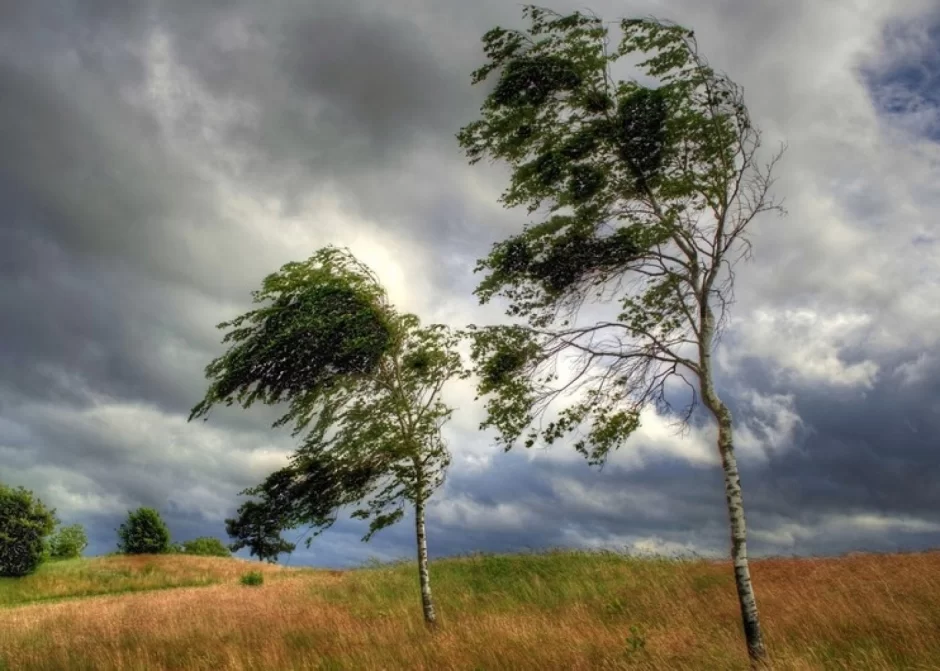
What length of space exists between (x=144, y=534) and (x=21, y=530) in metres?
7.78

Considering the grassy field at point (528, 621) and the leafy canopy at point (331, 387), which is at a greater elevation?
the leafy canopy at point (331, 387)

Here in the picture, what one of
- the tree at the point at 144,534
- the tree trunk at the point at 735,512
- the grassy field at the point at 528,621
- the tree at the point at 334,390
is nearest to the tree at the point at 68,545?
the tree at the point at 144,534

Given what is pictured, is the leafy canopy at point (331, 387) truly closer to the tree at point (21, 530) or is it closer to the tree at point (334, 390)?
the tree at point (334, 390)

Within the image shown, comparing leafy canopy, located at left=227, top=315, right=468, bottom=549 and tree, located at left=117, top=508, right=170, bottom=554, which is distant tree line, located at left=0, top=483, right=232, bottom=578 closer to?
tree, located at left=117, top=508, right=170, bottom=554

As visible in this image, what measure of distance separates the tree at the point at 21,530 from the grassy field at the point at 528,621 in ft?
55.6

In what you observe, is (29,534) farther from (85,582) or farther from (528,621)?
(528,621)

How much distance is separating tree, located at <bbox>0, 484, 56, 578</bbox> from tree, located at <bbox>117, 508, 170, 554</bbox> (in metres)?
5.36

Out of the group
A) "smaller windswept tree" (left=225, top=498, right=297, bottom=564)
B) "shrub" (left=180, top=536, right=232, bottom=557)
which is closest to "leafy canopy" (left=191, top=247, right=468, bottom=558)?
"smaller windswept tree" (left=225, top=498, right=297, bottom=564)

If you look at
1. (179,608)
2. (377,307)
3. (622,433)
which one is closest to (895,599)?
(622,433)

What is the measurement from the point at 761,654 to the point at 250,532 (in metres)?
10.0

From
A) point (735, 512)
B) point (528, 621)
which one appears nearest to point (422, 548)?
point (528, 621)

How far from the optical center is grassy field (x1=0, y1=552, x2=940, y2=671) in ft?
30.5

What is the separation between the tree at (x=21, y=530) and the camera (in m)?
34.7

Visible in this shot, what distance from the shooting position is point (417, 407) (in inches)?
600
